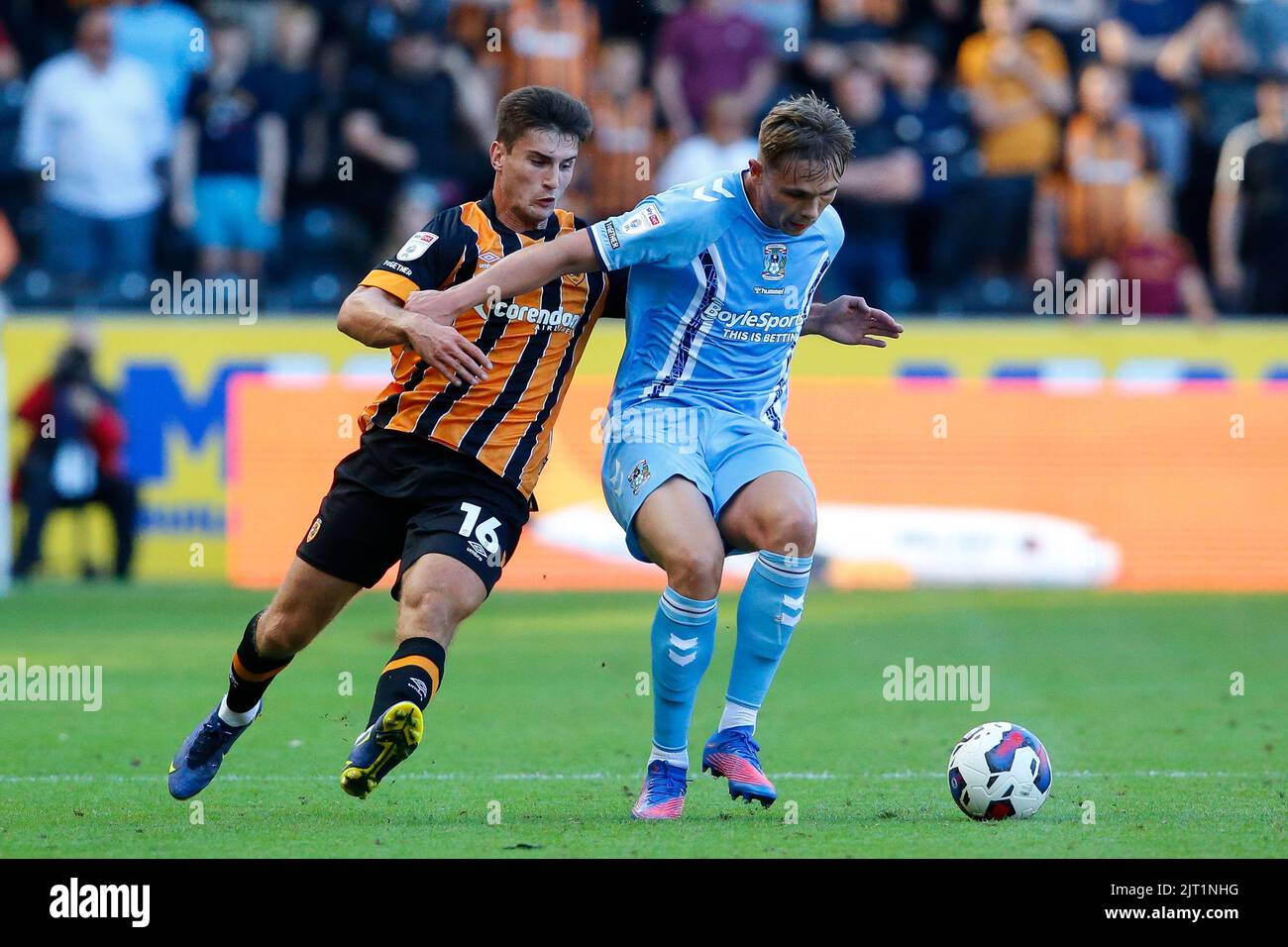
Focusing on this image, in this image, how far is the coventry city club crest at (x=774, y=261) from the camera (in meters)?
6.80

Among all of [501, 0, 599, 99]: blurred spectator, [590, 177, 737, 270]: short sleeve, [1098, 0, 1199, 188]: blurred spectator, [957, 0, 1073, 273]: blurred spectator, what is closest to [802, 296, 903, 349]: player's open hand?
[590, 177, 737, 270]: short sleeve

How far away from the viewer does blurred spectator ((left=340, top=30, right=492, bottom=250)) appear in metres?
16.1

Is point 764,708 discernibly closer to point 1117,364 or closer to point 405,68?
point 1117,364

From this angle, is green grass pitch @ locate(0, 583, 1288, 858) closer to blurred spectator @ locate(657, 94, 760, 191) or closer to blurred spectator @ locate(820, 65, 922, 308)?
blurred spectator @ locate(820, 65, 922, 308)

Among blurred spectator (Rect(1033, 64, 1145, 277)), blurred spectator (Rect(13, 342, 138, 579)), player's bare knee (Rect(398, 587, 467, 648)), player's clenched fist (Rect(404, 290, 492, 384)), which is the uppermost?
blurred spectator (Rect(1033, 64, 1145, 277))

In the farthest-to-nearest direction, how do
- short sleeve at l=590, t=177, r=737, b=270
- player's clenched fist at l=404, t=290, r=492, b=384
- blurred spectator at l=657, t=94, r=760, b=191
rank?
blurred spectator at l=657, t=94, r=760, b=191 → short sleeve at l=590, t=177, r=737, b=270 → player's clenched fist at l=404, t=290, r=492, b=384

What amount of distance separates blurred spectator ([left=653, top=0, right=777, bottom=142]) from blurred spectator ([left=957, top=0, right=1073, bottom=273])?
185 cm

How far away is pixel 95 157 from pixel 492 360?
999cm

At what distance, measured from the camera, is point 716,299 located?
681 cm

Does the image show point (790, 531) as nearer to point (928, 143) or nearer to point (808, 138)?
point (808, 138)

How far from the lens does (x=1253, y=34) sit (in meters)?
17.7
